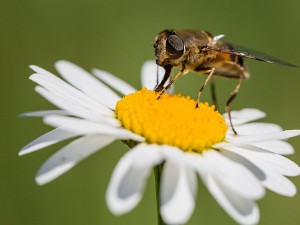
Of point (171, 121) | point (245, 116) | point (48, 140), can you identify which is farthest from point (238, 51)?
point (48, 140)

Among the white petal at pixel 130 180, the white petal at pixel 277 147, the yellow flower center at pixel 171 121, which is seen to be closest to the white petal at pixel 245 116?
the white petal at pixel 277 147

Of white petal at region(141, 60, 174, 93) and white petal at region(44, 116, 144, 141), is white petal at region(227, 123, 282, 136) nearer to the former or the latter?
white petal at region(141, 60, 174, 93)

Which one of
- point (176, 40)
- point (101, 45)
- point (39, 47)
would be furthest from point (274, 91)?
point (176, 40)

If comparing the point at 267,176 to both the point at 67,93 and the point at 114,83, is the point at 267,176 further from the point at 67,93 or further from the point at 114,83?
the point at 114,83

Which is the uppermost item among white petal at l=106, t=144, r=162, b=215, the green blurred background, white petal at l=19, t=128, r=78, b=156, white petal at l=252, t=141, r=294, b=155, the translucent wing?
white petal at l=19, t=128, r=78, b=156

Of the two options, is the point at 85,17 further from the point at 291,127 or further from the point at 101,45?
the point at 291,127

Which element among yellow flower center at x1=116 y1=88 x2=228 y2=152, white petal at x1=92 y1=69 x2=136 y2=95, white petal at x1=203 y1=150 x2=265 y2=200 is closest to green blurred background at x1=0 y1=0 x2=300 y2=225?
white petal at x1=92 y1=69 x2=136 y2=95
